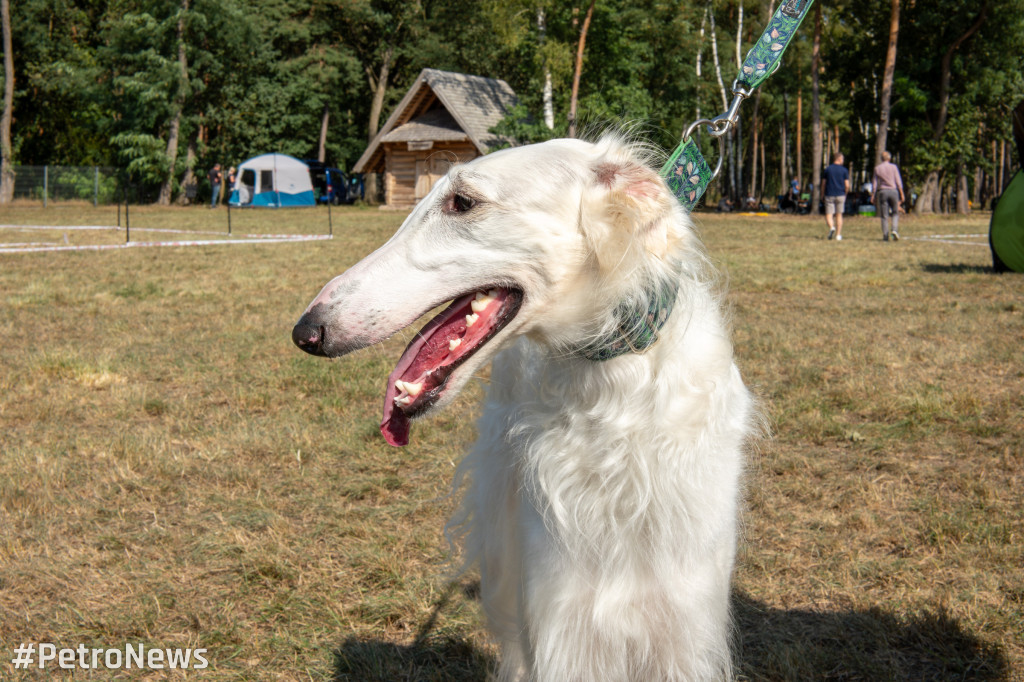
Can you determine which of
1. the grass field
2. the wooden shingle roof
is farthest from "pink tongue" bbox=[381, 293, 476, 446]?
the wooden shingle roof

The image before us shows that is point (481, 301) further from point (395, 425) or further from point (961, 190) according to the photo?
point (961, 190)

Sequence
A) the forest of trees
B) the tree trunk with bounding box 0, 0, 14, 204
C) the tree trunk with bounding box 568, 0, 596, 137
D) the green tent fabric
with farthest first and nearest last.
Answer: the tree trunk with bounding box 0, 0, 14, 204 → the forest of trees → the tree trunk with bounding box 568, 0, 596, 137 → the green tent fabric

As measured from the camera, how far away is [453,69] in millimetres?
42156

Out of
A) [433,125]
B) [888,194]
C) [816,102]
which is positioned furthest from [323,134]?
[888,194]

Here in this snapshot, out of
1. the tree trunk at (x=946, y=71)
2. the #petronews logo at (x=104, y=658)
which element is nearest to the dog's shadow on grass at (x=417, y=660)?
the #petronews logo at (x=104, y=658)

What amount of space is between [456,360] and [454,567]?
4.60 feet

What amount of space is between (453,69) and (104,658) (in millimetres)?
42344

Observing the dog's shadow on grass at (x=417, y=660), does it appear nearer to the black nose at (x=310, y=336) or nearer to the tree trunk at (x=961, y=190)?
the black nose at (x=310, y=336)

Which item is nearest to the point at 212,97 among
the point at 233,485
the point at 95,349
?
the point at 95,349

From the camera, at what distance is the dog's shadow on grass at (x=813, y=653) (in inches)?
100

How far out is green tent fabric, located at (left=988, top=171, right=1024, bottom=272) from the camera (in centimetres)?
867

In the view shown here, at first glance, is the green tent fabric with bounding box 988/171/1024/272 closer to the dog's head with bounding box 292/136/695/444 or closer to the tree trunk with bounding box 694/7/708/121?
the dog's head with bounding box 292/136/695/444

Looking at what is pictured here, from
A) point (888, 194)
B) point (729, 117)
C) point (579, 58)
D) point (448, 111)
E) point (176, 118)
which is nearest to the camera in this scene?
point (729, 117)

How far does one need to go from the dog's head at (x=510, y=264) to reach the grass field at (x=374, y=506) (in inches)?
25.2
